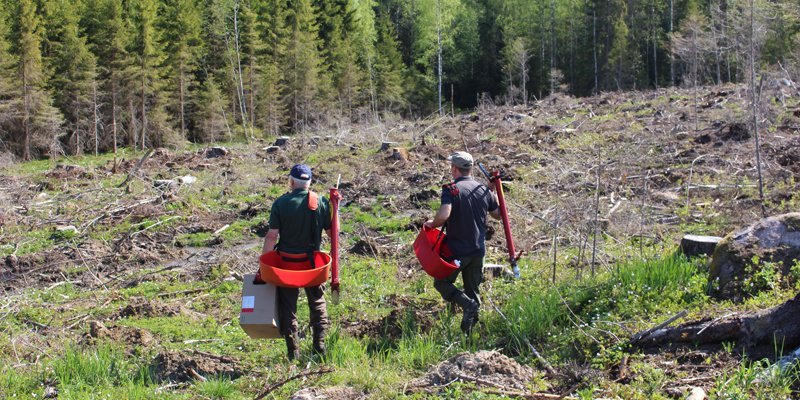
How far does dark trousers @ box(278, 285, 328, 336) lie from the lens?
19.5ft

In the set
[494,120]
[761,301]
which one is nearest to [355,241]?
[761,301]

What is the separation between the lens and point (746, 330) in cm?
488

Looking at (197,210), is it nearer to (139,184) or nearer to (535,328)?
(139,184)

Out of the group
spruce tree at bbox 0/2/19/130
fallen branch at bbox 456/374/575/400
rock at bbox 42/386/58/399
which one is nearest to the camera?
fallen branch at bbox 456/374/575/400

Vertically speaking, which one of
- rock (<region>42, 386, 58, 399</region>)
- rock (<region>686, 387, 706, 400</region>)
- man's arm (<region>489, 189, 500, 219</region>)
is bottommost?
rock (<region>42, 386, 58, 399</region>)

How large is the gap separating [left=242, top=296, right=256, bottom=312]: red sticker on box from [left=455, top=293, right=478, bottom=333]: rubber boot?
1.72m

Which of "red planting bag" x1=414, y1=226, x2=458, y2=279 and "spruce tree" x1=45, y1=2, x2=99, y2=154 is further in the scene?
"spruce tree" x1=45, y1=2, x2=99, y2=154

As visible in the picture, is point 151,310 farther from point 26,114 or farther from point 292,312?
point 26,114

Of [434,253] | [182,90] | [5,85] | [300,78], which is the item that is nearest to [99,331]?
[434,253]

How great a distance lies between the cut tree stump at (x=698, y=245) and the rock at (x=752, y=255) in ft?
1.91

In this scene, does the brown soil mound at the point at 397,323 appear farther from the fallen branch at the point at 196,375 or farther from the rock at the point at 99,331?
the rock at the point at 99,331

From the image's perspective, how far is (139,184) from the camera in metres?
16.2

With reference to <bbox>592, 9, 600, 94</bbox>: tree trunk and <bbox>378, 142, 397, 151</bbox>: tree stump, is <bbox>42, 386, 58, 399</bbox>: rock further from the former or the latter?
<bbox>592, 9, 600, 94</bbox>: tree trunk

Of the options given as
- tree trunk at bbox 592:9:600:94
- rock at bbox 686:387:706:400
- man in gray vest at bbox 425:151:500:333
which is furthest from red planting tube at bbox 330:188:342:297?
tree trunk at bbox 592:9:600:94
